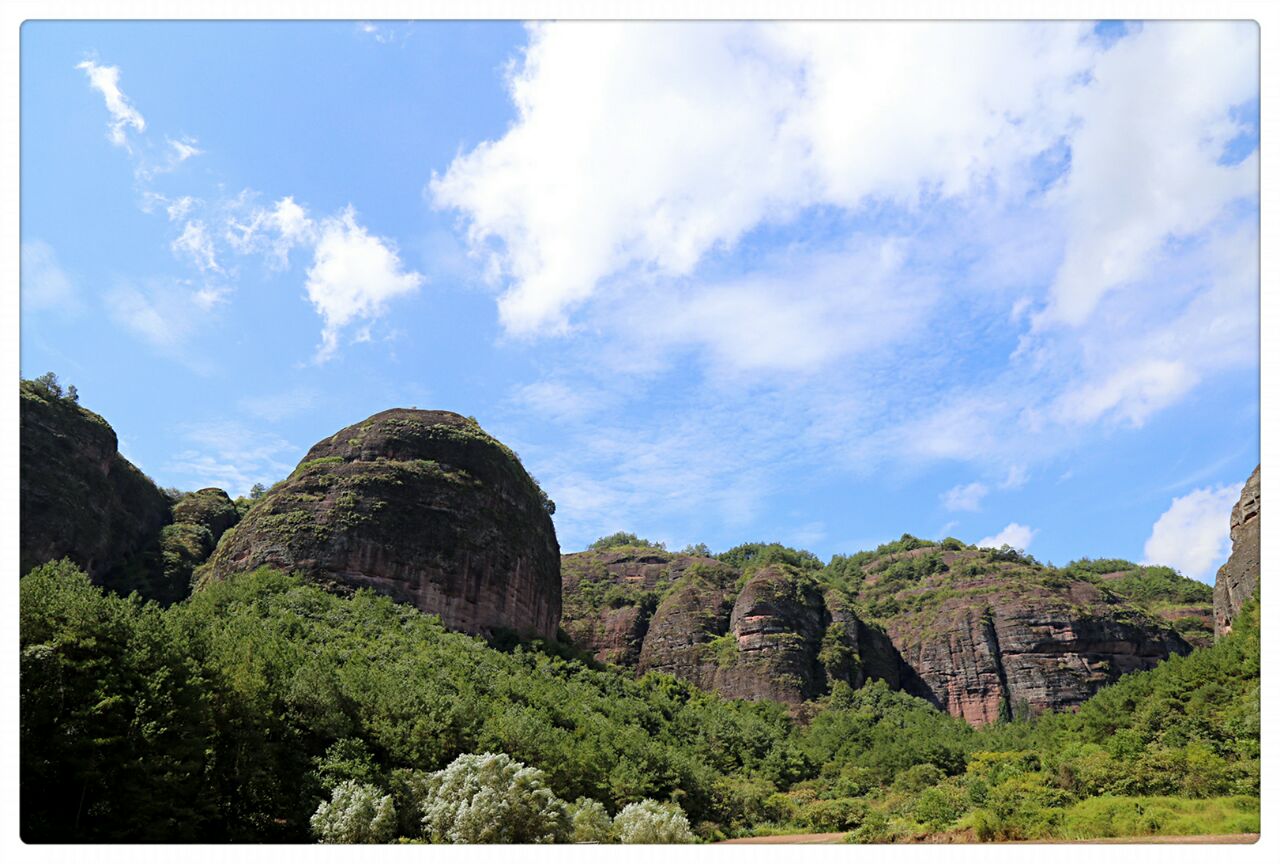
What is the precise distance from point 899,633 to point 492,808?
8536 cm

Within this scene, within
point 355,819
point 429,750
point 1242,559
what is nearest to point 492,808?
point 355,819

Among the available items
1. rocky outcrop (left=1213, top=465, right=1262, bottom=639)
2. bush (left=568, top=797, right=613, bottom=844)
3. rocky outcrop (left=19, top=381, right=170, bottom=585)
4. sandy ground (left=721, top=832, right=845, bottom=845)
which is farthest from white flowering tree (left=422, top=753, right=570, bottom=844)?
rocky outcrop (left=19, top=381, right=170, bottom=585)

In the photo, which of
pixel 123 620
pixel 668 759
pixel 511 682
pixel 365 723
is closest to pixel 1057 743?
pixel 668 759

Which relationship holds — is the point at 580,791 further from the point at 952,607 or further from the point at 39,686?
the point at 952,607

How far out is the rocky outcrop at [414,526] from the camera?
187 ft

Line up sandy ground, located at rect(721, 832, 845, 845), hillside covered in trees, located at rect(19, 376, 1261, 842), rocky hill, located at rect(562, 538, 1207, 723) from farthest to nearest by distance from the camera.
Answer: rocky hill, located at rect(562, 538, 1207, 723) → sandy ground, located at rect(721, 832, 845, 845) → hillside covered in trees, located at rect(19, 376, 1261, 842)

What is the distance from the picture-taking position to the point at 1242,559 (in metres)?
44.0

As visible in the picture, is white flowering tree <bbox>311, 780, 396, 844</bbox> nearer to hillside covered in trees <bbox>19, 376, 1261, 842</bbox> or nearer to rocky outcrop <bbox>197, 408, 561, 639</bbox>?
hillside covered in trees <bbox>19, 376, 1261, 842</bbox>

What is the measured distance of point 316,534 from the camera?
57156 mm

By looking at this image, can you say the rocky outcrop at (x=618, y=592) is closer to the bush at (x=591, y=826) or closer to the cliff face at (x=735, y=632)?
the cliff face at (x=735, y=632)

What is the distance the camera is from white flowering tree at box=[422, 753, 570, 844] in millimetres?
23812

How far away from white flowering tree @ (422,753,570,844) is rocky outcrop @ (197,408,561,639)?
32.2m

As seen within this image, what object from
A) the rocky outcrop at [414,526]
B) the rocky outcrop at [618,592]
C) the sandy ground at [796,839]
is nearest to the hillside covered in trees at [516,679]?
the rocky outcrop at [414,526]

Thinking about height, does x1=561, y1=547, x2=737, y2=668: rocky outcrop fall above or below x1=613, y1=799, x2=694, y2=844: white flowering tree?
above
